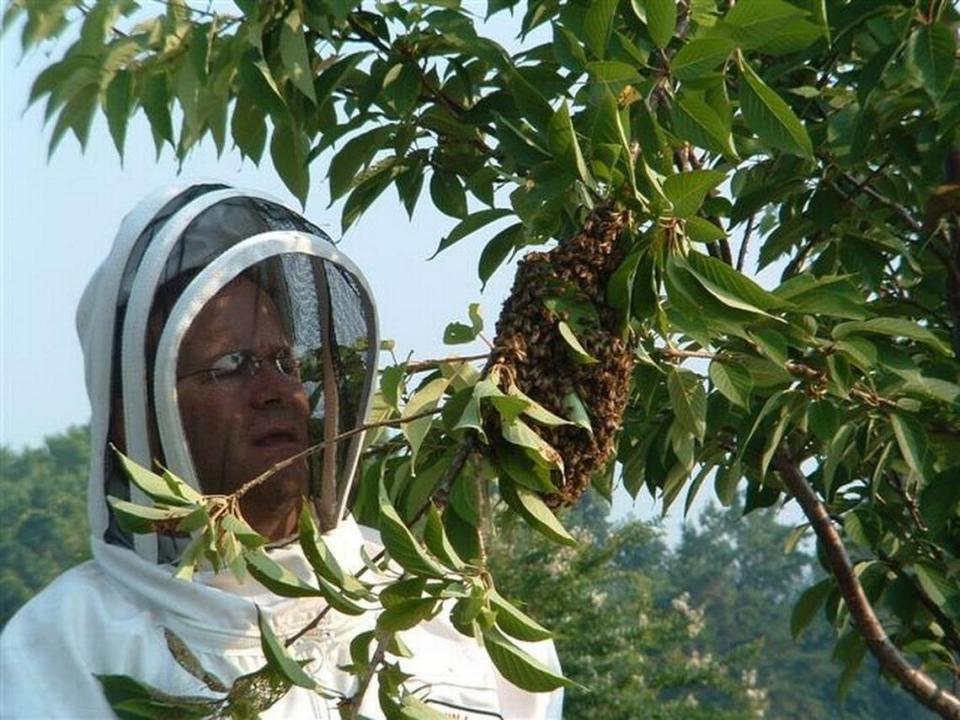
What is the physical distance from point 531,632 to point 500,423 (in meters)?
0.26

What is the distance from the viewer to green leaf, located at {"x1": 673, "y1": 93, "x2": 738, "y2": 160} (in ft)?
7.68

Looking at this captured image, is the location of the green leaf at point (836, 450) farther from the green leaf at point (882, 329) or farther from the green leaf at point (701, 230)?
the green leaf at point (701, 230)

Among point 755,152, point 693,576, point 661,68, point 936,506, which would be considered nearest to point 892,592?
point 936,506

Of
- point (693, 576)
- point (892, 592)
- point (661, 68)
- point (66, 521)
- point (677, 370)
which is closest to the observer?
point (661, 68)

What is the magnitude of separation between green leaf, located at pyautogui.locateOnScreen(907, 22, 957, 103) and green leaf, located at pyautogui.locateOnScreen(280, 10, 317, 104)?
0.84m

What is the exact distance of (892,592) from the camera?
11.3 ft

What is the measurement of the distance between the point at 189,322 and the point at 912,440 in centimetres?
109

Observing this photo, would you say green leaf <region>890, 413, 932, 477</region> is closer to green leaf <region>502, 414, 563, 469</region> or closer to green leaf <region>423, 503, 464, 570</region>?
green leaf <region>502, 414, 563, 469</region>

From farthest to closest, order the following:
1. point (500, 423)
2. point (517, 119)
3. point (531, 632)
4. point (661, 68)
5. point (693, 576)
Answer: point (693, 576)
point (517, 119)
point (661, 68)
point (500, 423)
point (531, 632)

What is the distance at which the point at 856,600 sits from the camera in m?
3.26

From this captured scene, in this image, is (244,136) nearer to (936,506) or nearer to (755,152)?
(755,152)

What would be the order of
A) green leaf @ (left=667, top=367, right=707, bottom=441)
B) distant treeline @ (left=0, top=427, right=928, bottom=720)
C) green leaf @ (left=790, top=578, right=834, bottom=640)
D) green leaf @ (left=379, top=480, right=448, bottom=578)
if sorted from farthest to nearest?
distant treeline @ (left=0, top=427, right=928, bottom=720), green leaf @ (left=790, top=578, right=834, bottom=640), green leaf @ (left=667, top=367, right=707, bottom=441), green leaf @ (left=379, top=480, right=448, bottom=578)

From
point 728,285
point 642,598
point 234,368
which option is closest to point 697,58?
point 728,285

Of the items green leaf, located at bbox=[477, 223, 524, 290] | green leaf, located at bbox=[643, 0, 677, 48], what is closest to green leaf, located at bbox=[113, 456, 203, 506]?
green leaf, located at bbox=[643, 0, 677, 48]
